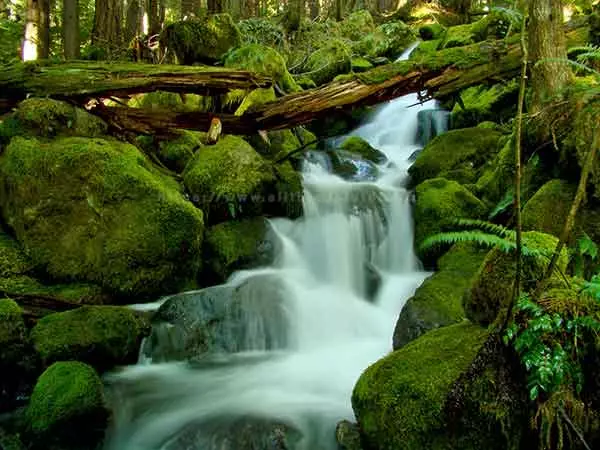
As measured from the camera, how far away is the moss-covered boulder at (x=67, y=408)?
13.0 feet

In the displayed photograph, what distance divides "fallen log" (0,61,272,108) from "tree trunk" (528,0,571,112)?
382 centimetres

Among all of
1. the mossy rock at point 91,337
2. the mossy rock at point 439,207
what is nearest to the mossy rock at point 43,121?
the mossy rock at point 91,337

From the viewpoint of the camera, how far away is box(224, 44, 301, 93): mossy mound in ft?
32.4

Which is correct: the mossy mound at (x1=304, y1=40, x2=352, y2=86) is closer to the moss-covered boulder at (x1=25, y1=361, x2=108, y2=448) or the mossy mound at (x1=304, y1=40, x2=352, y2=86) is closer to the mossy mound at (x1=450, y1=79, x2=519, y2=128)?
the mossy mound at (x1=450, y1=79, x2=519, y2=128)

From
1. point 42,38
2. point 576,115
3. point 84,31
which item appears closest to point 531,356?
point 576,115

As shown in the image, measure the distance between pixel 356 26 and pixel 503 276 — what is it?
60.2 ft

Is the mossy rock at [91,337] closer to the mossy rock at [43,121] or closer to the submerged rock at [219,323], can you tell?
the submerged rock at [219,323]

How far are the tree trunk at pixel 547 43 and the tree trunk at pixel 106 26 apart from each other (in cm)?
979

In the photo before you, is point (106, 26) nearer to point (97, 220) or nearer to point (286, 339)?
point (97, 220)

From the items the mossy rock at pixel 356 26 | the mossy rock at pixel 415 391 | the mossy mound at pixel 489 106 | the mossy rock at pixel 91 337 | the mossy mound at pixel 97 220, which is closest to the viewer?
the mossy rock at pixel 415 391

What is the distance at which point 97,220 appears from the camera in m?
→ 6.30

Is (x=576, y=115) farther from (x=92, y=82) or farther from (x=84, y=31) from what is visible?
(x=84, y=31)

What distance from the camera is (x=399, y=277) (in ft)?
25.1

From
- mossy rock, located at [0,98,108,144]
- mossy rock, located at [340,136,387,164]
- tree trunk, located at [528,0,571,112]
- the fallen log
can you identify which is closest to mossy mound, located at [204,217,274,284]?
the fallen log
